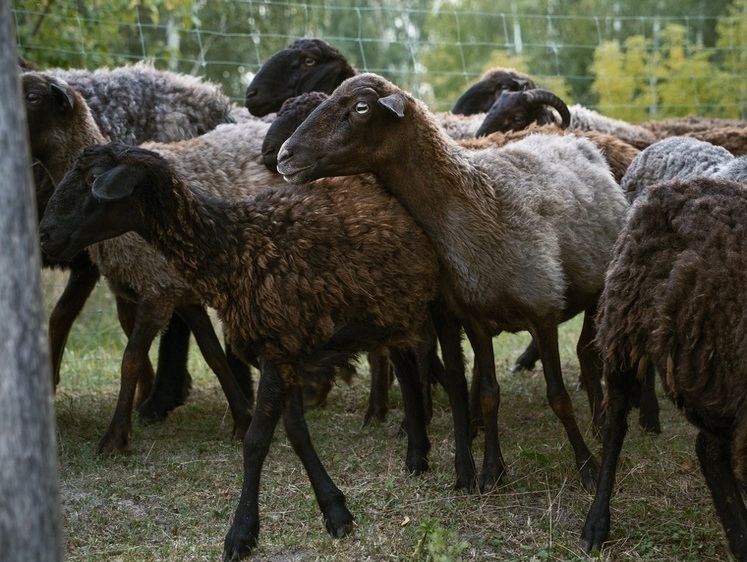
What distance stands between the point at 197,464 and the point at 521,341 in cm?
487

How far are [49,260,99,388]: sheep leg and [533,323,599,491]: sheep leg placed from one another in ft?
11.2

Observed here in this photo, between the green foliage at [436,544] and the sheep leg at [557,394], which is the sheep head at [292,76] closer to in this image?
the sheep leg at [557,394]

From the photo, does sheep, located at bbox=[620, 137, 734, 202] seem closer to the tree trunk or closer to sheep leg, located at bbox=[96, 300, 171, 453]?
sheep leg, located at bbox=[96, 300, 171, 453]

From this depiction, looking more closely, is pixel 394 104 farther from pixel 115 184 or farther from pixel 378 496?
pixel 378 496

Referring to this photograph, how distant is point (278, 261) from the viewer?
202 inches

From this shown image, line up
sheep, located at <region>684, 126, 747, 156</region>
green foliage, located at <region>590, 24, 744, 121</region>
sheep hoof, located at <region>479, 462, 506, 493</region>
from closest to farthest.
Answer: sheep hoof, located at <region>479, 462, 506, 493</region>
sheep, located at <region>684, 126, 747, 156</region>
green foliage, located at <region>590, 24, 744, 121</region>

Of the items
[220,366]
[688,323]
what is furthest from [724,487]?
[220,366]

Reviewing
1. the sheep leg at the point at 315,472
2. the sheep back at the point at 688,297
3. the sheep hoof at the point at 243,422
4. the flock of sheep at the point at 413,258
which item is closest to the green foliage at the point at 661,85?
the flock of sheep at the point at 413,258

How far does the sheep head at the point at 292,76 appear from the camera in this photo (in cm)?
834

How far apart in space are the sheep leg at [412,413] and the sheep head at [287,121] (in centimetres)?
146

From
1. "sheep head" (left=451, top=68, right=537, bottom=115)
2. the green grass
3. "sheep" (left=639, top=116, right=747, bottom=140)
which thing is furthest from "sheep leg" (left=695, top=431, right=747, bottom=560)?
"sheep head" (left=451, top=68, right=537, bottom=115)

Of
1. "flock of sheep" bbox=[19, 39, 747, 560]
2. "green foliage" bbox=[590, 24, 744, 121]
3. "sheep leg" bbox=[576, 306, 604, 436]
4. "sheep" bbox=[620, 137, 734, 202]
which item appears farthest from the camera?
"green foliage" bbox=[590, 24, 744, 121]

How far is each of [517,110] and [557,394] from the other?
290cm

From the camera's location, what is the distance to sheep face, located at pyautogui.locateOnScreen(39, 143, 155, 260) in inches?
208
